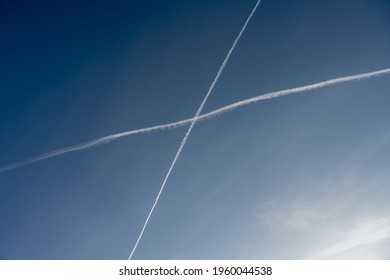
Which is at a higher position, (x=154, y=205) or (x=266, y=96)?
(x=266, y=96)

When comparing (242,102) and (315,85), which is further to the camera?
(242,102)
